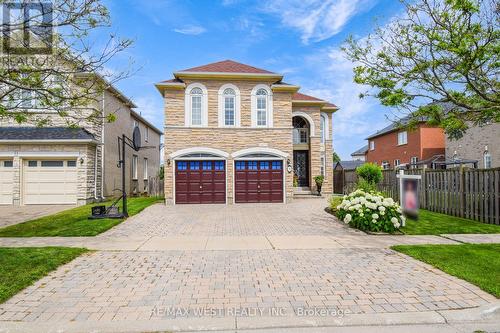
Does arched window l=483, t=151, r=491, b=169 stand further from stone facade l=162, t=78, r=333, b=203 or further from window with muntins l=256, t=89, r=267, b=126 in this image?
window with muntins l=256, t=89, r=267, b=126

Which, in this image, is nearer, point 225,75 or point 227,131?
point 225,75

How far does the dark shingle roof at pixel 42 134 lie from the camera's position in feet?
56.2

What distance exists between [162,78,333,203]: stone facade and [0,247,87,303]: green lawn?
10.6 m

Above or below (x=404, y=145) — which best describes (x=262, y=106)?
above

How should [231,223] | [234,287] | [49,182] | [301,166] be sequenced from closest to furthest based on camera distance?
[234,287]
[231,223]
[49,182]
[301,166]

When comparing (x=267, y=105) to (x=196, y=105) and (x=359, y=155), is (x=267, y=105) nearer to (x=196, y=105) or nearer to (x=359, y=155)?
(x=196, y=105)

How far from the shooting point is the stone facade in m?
17.8

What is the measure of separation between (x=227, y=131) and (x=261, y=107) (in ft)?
8.42

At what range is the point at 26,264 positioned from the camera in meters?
6.03

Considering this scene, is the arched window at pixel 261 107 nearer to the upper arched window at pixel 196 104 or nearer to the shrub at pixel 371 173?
the upper arched window at pixel 196 104

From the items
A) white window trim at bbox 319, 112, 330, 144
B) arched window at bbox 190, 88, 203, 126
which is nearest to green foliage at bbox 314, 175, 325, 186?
white window trim at bbox 319, 112, 330, 144

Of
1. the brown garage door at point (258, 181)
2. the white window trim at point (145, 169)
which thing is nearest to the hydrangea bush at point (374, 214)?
the brown garage door at point (258, 181)

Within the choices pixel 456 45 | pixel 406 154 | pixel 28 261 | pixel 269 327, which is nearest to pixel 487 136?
pixel 406 154

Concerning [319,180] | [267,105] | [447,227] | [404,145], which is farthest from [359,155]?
[447,227]
